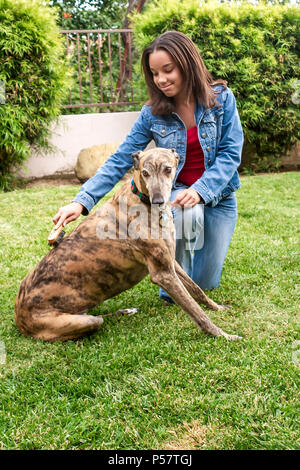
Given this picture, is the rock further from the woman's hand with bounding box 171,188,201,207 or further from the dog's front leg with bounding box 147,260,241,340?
the dog's front leg with bounding box 147,260,241,340

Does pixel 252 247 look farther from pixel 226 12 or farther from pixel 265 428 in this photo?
pixel 226 12

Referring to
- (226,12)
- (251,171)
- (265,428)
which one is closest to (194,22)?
(226,12)

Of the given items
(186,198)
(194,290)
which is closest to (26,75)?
(186,198)

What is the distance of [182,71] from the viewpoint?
3.14 meters

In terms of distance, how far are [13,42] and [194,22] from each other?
10.7ft

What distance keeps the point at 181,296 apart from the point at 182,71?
1650mm

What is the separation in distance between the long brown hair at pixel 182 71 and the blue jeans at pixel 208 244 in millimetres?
708

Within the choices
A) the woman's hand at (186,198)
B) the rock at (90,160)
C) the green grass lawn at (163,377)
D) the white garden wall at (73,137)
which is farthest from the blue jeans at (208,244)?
the white garden wall at (73,137)

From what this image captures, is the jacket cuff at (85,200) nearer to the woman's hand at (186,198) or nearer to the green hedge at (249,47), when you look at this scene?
the woman's hand at (186,198)

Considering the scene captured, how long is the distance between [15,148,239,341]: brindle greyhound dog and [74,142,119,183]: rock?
5.49 meters

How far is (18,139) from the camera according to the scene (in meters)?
7.40

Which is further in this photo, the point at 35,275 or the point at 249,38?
the point at 249,38
